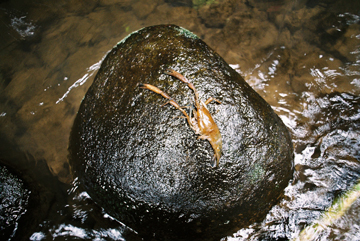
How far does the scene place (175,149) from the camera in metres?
2.59

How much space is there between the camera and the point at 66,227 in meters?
3.19

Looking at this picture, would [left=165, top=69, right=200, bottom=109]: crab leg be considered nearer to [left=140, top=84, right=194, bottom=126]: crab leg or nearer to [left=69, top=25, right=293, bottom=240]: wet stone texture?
[left=69, top=25, right=293, bottom=240]: wet stone texture

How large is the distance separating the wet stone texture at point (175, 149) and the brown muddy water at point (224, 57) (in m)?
0.48

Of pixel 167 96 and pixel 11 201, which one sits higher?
pixel 167 96

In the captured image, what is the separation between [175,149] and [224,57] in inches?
104

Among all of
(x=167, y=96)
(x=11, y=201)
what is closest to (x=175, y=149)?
(x=167, y=96)

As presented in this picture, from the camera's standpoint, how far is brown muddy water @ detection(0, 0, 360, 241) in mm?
3164

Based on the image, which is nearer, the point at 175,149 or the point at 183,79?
the point at 175,149

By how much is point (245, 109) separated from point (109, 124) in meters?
1.65

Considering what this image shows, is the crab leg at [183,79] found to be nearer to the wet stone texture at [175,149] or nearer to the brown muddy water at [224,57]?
the wet stone texture at [175,149]

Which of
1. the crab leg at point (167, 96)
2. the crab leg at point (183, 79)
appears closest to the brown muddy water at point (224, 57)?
the crab leg at point (167, 96)

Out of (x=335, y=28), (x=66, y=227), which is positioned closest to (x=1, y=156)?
(x=66, y=227)

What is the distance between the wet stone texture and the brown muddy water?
1.57 ft

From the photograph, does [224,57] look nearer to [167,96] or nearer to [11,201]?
[167,96]
